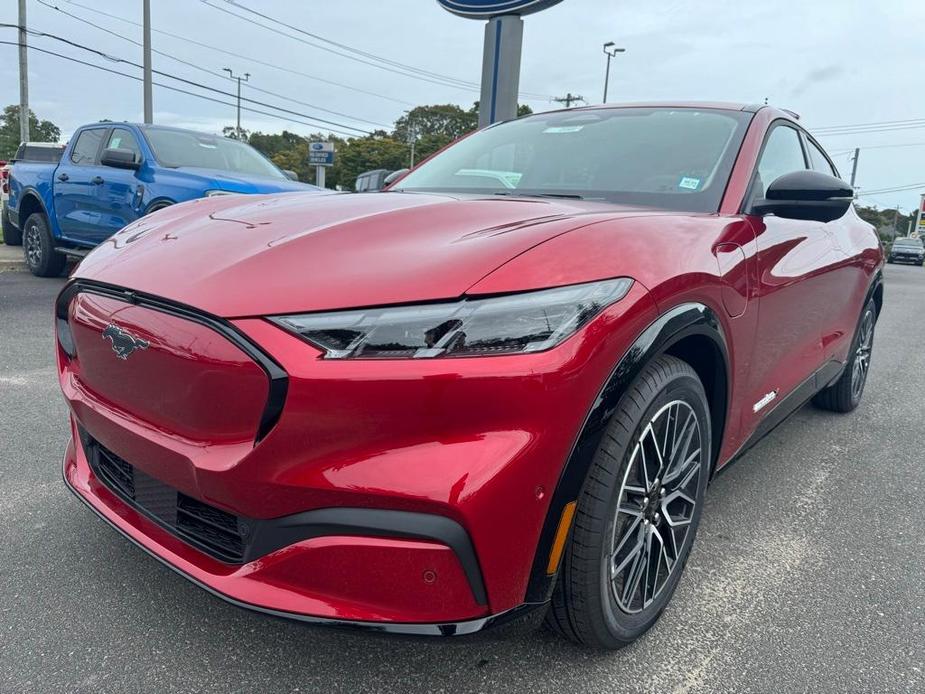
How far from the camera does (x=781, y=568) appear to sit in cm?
238

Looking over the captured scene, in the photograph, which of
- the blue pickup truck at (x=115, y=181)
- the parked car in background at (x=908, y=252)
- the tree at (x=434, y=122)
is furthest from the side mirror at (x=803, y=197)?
the tree at (x=434, y=122)

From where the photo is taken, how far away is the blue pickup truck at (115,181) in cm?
674

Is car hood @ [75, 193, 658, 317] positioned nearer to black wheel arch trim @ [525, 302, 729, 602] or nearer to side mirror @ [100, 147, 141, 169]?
black wheel arch trim @ [525, 302, 729, 602]

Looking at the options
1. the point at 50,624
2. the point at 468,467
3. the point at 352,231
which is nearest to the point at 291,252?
the point at 352,231

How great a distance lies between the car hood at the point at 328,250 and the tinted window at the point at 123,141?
223 inches

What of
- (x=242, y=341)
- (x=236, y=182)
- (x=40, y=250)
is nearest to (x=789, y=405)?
(x=242, y=341)

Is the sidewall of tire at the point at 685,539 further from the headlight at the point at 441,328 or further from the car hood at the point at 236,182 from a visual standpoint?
the car hood at the point at 236,182

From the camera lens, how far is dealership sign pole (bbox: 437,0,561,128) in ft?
35.4

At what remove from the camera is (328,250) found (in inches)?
64.5

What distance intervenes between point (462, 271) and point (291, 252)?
17.2 inches

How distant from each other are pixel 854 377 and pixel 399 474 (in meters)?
3.80

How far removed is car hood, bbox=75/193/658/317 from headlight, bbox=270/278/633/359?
0.10 ft

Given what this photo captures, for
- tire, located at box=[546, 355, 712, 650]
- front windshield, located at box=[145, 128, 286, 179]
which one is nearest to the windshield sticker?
tire, located at box=[546, 355, 712, 650]

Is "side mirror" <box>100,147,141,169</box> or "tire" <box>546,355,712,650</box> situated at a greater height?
"side mirror" <box>100,147,141,169</box>
